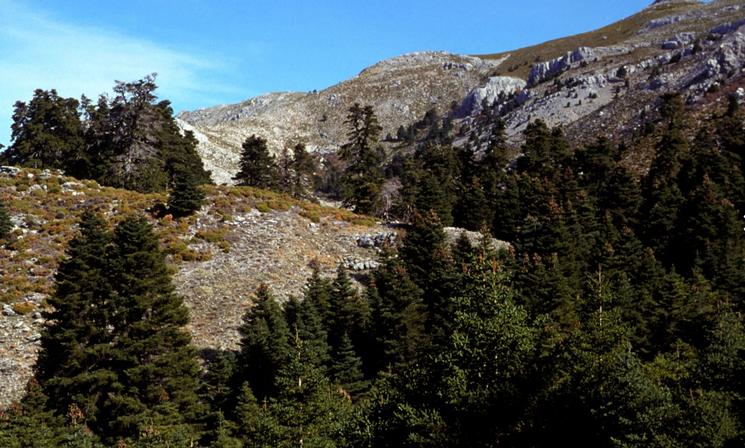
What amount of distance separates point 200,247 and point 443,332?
92.2 ft

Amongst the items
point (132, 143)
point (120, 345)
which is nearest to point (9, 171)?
point (132, 143)

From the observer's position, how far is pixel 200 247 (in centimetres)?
5088

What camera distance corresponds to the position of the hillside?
132 feet

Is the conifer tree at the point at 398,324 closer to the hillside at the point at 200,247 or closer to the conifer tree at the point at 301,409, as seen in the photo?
the hillside at the point at 200,247

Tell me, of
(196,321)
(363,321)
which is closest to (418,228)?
(363,321)

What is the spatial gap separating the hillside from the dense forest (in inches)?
161

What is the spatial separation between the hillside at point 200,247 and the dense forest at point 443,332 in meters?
4.10

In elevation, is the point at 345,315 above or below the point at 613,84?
below

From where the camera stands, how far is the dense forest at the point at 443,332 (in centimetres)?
2033

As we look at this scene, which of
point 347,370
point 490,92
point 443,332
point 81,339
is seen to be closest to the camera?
point 443,332

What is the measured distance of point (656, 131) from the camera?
9738 cm

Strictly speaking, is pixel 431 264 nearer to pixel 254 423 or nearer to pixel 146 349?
pixel 146 349

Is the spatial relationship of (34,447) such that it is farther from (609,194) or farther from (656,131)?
(656,131)

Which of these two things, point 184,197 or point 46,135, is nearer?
point 184,197
